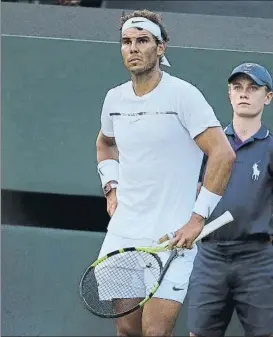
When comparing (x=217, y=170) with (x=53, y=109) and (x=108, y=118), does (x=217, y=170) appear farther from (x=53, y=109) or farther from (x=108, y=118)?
(x=53, y=109)

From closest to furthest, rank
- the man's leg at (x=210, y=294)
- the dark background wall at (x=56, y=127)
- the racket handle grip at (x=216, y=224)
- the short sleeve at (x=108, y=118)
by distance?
the racket handle grip at (x=216, y=224) < the man's leg at (x=210, y=294) < the short sleeve at (x=108, y=118) < the dark background wall at (x=56, y=127)

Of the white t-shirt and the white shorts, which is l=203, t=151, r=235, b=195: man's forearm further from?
the white shorts

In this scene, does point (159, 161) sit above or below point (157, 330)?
above

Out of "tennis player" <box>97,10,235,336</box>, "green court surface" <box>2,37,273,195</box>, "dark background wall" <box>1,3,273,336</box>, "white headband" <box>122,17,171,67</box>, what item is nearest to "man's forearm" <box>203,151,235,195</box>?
"tennis player" <box>97,10,235,336</box>

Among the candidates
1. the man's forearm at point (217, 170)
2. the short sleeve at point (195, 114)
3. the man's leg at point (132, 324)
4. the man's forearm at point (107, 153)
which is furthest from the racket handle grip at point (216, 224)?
the man's forearm at point (107, 153)

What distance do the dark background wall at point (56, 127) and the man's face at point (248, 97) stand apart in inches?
25.4

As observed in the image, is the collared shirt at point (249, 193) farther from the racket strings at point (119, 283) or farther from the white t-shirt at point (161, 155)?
the racket strings at point (119, 283)

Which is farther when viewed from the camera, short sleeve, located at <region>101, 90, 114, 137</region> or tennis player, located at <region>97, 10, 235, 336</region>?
short sleeve, located at <region>101, 90, 114, 137</region>

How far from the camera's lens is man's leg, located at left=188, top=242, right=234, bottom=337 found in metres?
4.55

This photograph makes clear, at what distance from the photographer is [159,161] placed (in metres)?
4.46

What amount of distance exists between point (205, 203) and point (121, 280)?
56cm

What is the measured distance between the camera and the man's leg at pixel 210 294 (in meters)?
4.55

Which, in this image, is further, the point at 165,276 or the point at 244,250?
the point at 244,250

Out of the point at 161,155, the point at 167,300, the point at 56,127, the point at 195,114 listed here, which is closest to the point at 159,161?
the point at 161,155
